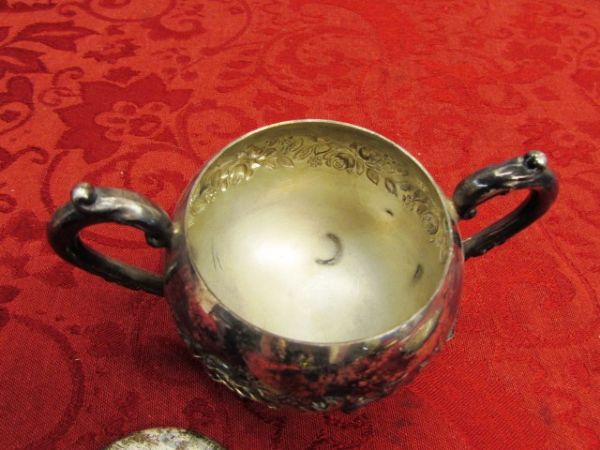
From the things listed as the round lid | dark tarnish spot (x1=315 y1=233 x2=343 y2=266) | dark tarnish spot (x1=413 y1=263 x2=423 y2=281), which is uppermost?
dark tarnish spot (x1=413 y1=263 x2=423 y2=281)

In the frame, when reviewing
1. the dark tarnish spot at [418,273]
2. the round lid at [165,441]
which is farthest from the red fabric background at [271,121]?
the dark tarnish spot at [418,273]

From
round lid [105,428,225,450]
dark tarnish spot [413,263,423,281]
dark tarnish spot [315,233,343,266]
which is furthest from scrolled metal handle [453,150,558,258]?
round lid [105,428,225,450]

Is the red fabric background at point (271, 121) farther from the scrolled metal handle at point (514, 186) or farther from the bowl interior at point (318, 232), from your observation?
the scrolled metal handle at point (514, 186)

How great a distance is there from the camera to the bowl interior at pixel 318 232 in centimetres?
64

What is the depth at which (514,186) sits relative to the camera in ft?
1.74

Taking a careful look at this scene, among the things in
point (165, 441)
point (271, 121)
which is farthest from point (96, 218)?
point (271, 121)

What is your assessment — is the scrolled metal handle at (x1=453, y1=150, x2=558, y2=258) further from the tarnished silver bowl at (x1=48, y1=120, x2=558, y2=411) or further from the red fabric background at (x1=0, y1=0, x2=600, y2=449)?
the red fabric background at (x1=0, y1=0, x2=600, y2=449)

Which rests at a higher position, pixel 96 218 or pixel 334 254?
pixel 96 218

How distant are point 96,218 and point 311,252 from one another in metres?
0.33

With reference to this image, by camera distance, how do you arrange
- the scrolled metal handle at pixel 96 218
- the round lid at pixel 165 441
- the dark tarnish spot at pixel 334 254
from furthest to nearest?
1. the dark tarnish spot at pixel 334 254
2. the round lid at pixel 165 441
3. the scrolled metal handle at pixel 96 218

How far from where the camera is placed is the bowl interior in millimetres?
644

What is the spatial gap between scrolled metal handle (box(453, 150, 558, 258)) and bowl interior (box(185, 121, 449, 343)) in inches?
2.0

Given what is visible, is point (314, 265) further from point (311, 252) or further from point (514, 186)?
point (514, 186)

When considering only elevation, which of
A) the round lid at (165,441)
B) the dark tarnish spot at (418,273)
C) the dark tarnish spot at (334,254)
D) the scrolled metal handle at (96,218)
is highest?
the scrolled metal handle at (96,218)
